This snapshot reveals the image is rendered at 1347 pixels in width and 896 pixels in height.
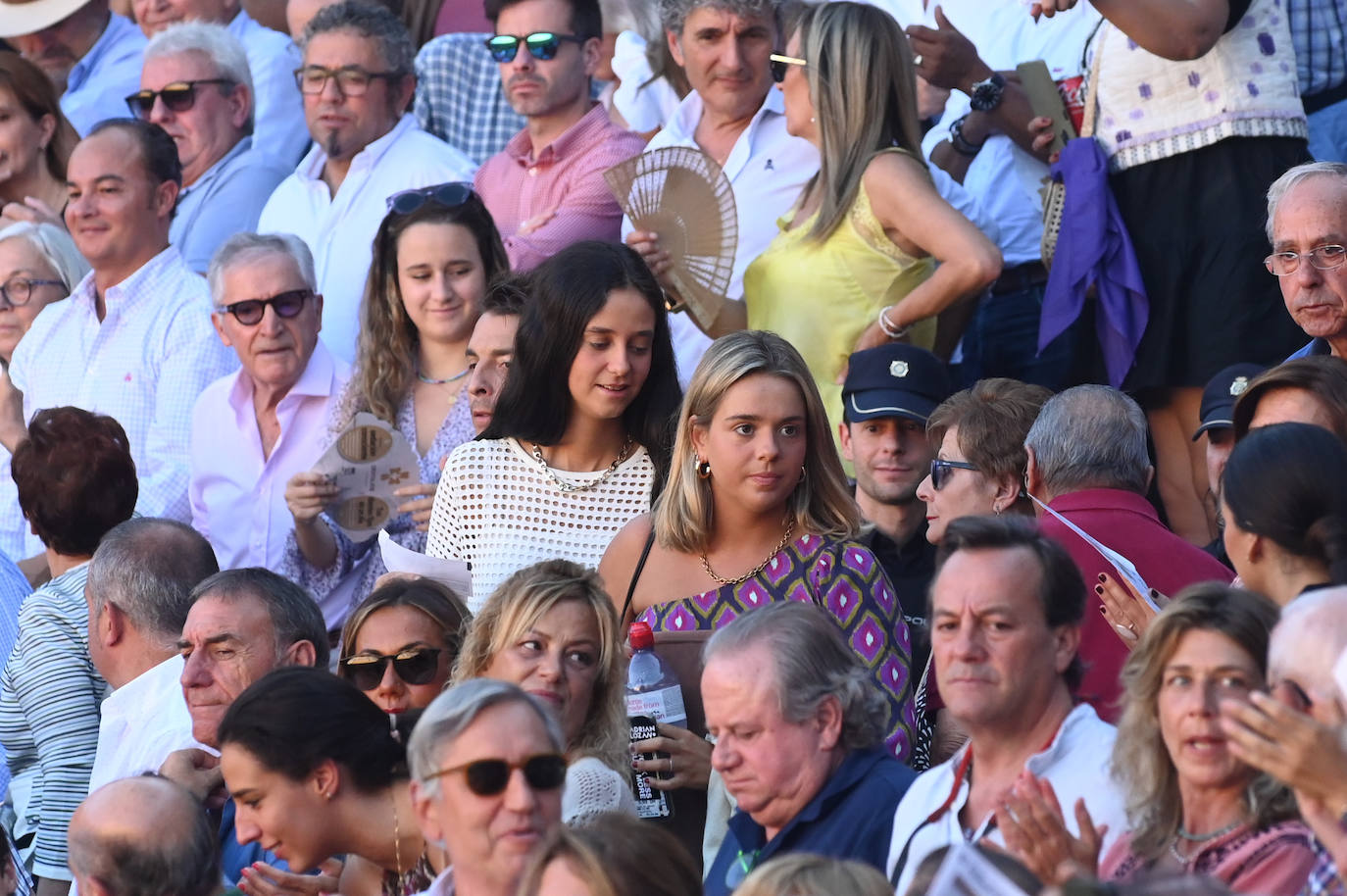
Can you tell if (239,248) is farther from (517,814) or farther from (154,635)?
(517,814)

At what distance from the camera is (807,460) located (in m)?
5.16

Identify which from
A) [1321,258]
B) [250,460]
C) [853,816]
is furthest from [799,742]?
[250,460]

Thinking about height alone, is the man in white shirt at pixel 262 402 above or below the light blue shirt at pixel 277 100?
below

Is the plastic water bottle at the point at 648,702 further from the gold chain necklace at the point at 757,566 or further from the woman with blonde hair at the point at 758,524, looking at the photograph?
the gold chain necklace at the point at 757,566

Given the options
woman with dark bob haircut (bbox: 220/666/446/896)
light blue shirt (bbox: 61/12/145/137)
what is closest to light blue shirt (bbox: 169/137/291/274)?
light blue shirt (bbox: 61/12/145/137)

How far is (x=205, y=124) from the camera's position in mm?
8820

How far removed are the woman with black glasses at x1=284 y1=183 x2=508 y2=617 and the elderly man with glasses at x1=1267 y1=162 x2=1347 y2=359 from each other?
8.53 feet

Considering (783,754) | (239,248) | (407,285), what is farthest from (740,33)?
(783,754)

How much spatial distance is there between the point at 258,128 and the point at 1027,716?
246 inches

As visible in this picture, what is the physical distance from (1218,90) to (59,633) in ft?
12.7

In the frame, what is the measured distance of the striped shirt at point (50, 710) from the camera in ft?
19.4

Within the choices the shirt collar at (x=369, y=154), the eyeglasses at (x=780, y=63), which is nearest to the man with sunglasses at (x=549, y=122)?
the shirt collar at (x=369, y=154)

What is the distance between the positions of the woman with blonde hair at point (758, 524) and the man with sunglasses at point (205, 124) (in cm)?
417

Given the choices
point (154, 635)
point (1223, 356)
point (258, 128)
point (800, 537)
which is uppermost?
point (258, 128)
